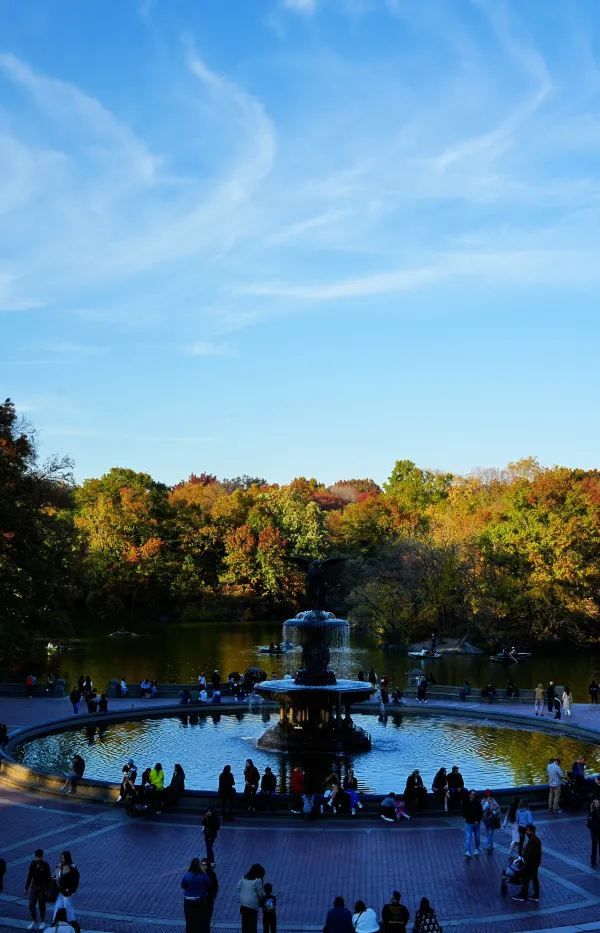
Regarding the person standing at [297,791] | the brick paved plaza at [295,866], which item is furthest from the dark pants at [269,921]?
the person standing at [297,791]

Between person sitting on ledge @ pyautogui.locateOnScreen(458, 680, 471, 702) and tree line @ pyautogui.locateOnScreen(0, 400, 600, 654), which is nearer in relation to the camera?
person sitting on ledge @ pyautogui.locateOnScreen(458, 680, 471, 702)

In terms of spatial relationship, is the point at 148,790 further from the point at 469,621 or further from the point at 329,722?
the point at 469,621

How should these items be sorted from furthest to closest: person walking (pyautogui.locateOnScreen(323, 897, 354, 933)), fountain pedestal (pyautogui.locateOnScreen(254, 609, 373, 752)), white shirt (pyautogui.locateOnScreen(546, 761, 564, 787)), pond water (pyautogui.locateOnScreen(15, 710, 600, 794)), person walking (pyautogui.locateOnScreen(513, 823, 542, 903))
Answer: fountain pedestal (pyautogui.locateOnScreen(254, 609, 373, 752))
pond water (pyautogui.locateOnScreen(15, 710, 600, 794))
white shirt (pyautogui.locateOnScreen(546, 761, 564, 787))
person walking (pyautogui.locateOnScreen(513, 823, 542, 903))
person walking (pyautogui.locateOnScreen(323, 897, 354, 933))

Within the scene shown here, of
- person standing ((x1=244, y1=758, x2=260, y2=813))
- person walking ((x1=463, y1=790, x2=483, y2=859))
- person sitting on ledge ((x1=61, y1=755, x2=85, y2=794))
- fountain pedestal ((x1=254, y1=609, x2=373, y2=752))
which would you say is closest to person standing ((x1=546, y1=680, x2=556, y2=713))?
fountain pedestal ((x1=254, y1=609, x2=373, y2=752))

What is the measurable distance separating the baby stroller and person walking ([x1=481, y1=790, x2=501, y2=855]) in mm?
2236

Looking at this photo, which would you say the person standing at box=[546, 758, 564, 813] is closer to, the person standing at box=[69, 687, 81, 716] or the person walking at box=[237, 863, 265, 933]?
the person walking at box=[237, 863, 265, 933]

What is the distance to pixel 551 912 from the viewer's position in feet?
55.4

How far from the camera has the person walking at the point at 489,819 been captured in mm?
20422

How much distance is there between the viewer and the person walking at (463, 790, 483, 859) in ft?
64.5

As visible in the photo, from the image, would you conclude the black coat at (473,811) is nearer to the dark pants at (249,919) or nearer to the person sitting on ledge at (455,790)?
the person sitting on ledge at (455,790)

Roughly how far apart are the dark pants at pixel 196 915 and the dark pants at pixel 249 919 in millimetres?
751

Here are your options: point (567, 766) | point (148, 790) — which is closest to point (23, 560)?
point (148, 790)

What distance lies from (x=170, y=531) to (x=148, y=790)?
260ft

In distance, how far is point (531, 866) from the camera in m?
17.5
